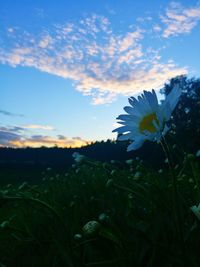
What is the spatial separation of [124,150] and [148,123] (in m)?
23.6

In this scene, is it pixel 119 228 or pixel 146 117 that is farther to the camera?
pixel 119 228

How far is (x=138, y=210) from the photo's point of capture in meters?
2.92

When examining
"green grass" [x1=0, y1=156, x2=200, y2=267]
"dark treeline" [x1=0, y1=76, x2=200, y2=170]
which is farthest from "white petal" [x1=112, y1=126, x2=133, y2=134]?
"dark treeline" [x1=0, y1=76, x2=200, y2=170]

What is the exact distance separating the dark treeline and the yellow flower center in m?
22.4

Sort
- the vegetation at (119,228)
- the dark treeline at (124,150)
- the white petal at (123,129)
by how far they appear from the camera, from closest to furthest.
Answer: the white petal at (123,129) < the vegetation at (119,228) < the dark treeline at (124,150)

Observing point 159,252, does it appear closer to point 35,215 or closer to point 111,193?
point 111,193

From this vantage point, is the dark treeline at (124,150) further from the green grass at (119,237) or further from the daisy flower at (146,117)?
the daisy flower at (146,117)

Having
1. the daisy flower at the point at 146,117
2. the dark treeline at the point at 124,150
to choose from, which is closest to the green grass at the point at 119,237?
the daisy flower at the point at 146,117

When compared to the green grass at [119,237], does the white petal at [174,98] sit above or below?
above

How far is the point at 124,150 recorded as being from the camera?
995 inches

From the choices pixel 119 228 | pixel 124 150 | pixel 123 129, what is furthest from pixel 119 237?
pixel 124 150

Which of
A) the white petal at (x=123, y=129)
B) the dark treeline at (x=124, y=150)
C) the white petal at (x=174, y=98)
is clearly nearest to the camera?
the white petal at (x=174, y=98)

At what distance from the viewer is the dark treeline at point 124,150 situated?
25375 millimetres

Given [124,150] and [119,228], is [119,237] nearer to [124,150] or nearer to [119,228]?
[119,228]
